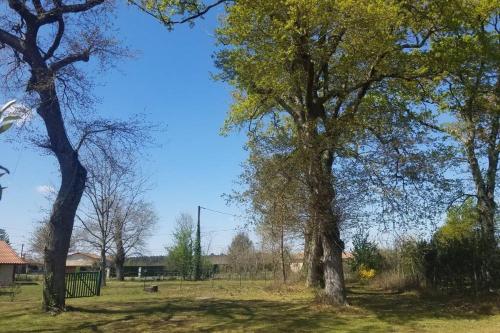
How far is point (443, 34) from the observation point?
2053cm

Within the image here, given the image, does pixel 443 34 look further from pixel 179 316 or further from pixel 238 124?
pixel 179 316

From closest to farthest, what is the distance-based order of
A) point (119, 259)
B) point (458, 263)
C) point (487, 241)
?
1. point (487, 241)
2. point (458, 263)
3. point (119, 259)

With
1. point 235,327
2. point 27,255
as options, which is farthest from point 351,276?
point 27,255

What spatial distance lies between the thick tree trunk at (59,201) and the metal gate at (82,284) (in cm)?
623

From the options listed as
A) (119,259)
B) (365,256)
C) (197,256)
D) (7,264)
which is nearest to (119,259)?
(119,259)

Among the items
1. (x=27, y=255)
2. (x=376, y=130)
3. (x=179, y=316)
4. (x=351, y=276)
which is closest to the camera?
(x=179, y=316)

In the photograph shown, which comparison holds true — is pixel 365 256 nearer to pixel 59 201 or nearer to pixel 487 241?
pixel 487 241

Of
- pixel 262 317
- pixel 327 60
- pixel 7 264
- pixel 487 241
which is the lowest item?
pixel 262 317

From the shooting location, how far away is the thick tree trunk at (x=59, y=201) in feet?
54.3

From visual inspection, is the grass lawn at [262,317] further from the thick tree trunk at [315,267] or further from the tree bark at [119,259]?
the tree bark at [119,259]

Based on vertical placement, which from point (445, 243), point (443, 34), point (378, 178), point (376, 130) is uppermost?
point (443, 34)

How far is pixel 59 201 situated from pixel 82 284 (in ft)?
28.3

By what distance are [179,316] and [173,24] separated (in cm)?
978

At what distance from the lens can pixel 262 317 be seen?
1633 centimetres
